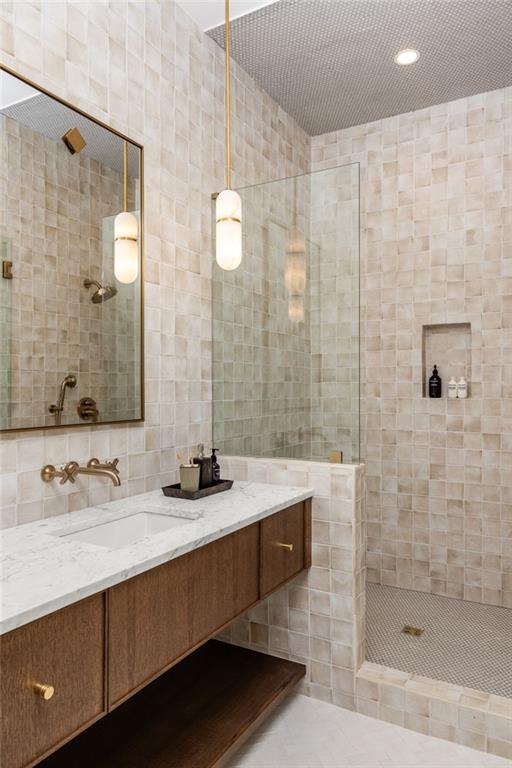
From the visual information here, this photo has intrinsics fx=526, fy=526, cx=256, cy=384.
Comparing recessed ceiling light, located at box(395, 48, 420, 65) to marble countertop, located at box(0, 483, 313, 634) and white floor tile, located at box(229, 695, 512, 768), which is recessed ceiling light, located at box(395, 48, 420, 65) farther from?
white floor tile, located at box(229, 695, 512, 768)

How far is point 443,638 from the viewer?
259 cm

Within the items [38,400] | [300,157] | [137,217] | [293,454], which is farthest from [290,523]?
[300,157]

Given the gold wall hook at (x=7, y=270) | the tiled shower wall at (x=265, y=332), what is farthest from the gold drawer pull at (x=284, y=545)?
the gold wall hook at (x=7, y=270)

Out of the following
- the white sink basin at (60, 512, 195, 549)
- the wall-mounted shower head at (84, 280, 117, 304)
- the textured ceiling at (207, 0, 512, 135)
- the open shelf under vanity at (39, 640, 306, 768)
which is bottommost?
the open shelf under vanity at (39, 640, 306, 768)

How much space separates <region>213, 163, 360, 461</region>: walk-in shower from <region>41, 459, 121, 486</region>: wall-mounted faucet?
2.70 feet

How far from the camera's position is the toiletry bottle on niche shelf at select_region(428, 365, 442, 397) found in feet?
10.5

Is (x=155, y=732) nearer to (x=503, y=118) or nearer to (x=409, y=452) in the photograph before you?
(x=409, y=452)

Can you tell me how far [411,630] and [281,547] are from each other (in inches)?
46.1

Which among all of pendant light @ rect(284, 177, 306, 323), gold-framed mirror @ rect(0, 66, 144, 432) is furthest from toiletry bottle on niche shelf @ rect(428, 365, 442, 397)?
gold-framed mirror @ rect(0, 66, 144, 432)

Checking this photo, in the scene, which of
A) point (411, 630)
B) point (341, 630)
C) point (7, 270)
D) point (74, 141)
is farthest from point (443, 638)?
point (74, 141)

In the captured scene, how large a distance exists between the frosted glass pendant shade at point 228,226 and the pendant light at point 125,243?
1.12 ft

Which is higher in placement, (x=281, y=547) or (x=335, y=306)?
(x=335, y=306)

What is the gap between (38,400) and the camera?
1.71 m

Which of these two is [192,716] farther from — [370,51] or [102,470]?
[370,51]
